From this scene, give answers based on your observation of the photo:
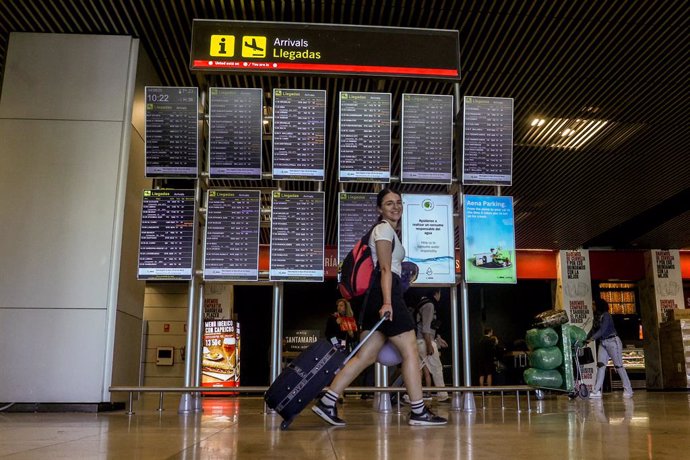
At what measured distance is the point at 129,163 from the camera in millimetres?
5445

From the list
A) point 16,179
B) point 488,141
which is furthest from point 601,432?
point 16,179

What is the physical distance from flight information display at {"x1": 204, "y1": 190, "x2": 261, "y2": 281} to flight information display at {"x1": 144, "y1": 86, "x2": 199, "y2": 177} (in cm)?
35

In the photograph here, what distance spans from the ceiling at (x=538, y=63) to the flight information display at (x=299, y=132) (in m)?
0.71

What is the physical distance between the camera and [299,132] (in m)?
5.11

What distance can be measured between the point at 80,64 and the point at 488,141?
148 inches

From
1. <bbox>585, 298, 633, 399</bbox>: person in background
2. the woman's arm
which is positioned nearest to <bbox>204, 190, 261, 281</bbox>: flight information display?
the woman's arm

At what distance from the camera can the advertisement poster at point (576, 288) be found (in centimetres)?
1327

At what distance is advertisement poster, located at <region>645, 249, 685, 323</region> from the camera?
13.6 meters

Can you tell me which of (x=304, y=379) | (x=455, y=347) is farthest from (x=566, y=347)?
(x=304, y=379)

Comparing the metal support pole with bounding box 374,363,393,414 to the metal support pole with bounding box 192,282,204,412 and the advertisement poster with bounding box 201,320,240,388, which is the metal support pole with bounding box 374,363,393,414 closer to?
the metal support pole with bounding box 192,282,204,412

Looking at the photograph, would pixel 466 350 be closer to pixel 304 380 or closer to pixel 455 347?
pixel 455 347

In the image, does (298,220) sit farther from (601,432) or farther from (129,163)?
(601,432)

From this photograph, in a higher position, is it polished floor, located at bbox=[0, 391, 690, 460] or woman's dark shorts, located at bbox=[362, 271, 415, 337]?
woman's dark shorts, located at bbox=[362, 271, 415, 337]

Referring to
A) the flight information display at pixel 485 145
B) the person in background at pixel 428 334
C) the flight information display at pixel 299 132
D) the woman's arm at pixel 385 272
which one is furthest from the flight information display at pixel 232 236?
the person in background at pixel 428 334
